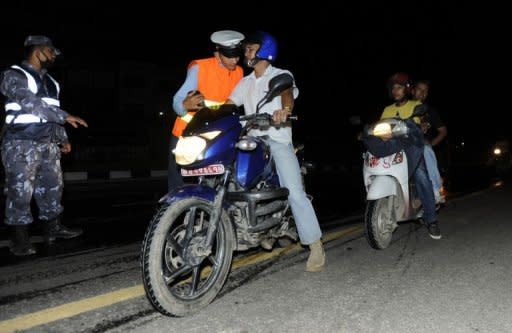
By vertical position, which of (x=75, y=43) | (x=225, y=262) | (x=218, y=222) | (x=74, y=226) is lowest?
(x=74, y=226)

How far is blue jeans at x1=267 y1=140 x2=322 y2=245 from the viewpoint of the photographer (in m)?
3.73

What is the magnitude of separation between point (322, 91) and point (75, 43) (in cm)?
1669

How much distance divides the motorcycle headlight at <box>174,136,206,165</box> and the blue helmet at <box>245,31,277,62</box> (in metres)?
1.09

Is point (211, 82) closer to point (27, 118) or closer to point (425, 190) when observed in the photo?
point (27, 118)

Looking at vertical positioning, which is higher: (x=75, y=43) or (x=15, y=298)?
(x=75, y=43)

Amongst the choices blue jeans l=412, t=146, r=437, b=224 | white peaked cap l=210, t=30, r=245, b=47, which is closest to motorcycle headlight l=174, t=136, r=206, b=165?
white peaked cap l=210, t=30, r=245, b=47

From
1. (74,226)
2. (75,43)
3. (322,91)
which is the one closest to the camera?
(74,226)

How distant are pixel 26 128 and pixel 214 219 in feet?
8.96

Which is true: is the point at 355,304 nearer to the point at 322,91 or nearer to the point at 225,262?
the point at 225,262

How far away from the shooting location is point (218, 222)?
9.96ft

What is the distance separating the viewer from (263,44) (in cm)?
371

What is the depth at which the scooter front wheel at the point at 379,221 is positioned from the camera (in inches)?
183

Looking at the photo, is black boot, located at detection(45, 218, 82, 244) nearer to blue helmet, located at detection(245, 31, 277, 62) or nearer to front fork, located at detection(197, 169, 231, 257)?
front fork, located at detection(197, 169, 231, 257)

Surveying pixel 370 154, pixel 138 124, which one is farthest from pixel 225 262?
pixel 138 124
